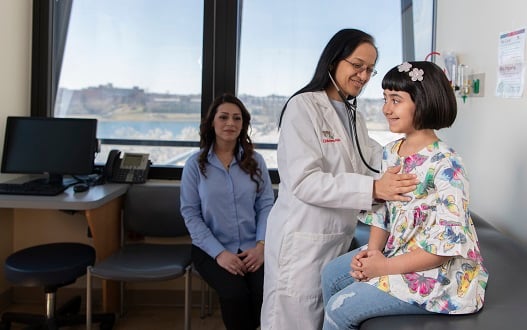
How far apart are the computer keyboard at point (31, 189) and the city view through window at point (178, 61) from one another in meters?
0.55

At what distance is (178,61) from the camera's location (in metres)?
2.95

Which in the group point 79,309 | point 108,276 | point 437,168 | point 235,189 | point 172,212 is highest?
point 437,168

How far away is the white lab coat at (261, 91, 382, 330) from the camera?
1.56m

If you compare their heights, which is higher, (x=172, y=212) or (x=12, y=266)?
(x=172, y=212)

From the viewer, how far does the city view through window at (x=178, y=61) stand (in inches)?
115

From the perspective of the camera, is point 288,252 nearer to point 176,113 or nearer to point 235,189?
point 235,189

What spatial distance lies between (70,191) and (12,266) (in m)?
0.47

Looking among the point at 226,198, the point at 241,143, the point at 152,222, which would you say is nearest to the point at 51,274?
the point at 152,222

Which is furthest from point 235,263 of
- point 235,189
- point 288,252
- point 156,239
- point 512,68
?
point 512,68

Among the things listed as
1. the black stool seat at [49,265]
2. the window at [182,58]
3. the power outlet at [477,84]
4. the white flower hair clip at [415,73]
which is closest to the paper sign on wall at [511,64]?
the power outlet at [477,84]

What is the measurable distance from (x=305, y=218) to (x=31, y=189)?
60.2 inches

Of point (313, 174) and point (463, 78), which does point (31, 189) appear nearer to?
point (313, 174)

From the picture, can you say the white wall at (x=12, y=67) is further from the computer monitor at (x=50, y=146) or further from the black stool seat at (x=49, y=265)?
the black stool seat at (x=49, y=265)

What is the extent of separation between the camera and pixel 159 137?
9.87ft
